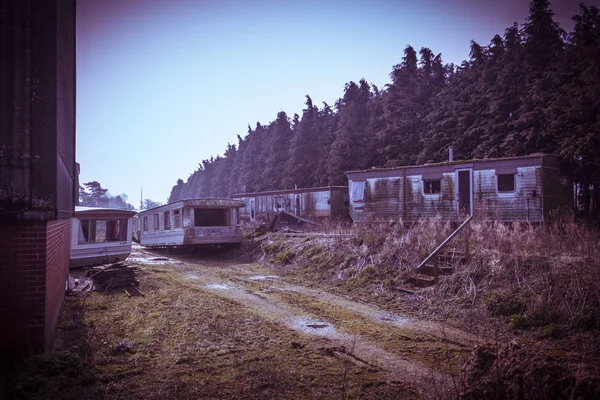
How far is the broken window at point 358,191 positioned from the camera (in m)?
21.7

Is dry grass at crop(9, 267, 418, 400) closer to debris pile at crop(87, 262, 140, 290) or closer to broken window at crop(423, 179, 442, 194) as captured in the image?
debris pile at crop(87, 262, 140, 290)

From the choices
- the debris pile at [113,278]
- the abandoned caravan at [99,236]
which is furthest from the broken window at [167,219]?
the debris pile at [113,278]

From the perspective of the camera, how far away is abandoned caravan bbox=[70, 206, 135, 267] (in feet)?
43.4

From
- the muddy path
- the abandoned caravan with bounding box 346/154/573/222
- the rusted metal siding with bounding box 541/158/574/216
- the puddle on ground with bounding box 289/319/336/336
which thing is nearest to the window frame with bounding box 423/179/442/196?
the abandoned caravan with bounding box 346/154/573/222

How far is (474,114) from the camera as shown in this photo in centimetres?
2980

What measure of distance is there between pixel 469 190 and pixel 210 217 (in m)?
14.3

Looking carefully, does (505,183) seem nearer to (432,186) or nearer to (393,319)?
(432,186)

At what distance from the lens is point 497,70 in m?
29.3

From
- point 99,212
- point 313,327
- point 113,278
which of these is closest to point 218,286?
point 113,278

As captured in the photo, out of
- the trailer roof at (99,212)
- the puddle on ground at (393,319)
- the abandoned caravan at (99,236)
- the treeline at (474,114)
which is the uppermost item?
the treeline at (474,114)

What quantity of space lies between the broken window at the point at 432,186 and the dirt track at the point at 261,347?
11664 millimetres

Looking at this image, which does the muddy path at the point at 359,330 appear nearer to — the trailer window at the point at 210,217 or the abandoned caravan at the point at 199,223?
the abandoned caravan at the point at 199,223

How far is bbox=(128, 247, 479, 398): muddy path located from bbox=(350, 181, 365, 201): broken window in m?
11.2

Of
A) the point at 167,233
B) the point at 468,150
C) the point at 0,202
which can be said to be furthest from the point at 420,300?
the point at 468,150
